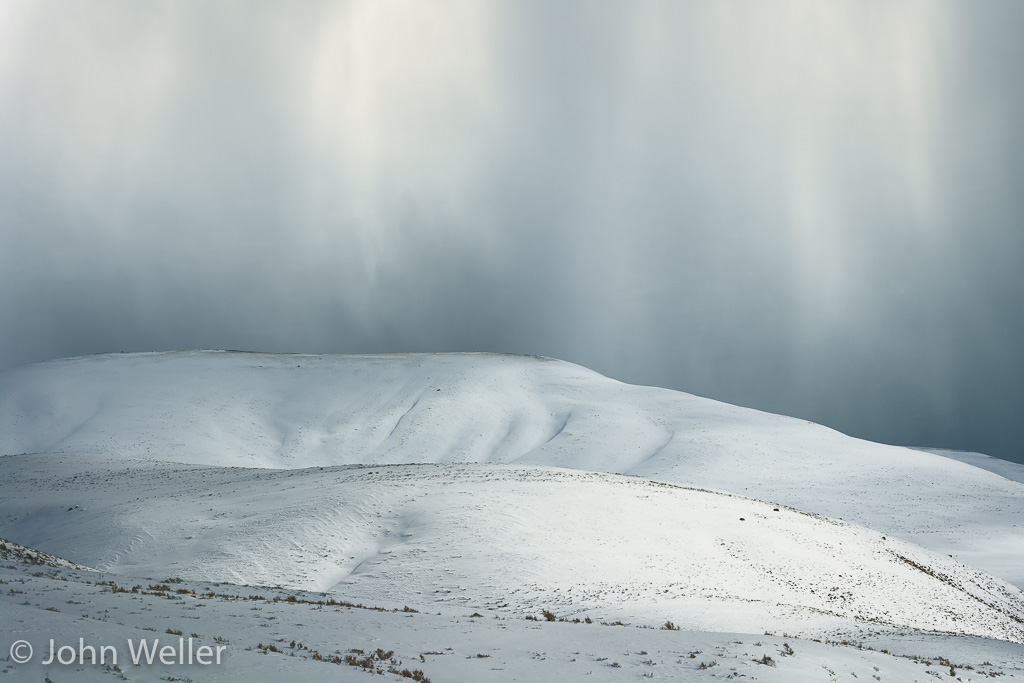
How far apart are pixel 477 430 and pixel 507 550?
52.4 meters

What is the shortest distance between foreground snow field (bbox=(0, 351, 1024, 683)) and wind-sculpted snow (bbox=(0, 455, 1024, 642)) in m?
0.14

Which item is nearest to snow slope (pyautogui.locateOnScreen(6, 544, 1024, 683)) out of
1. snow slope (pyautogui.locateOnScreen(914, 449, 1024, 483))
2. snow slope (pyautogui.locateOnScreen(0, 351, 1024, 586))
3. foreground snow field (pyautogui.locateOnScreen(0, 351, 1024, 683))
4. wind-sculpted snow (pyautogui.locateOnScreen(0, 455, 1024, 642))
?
foreground snow field (pyautogui.locateOnScreen(0, 351, 1024, 683))

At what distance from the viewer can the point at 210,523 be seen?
30.6 meters

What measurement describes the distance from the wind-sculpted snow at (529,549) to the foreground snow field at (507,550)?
140 mm

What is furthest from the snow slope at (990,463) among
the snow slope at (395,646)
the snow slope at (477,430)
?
the snow slope at (395,646)

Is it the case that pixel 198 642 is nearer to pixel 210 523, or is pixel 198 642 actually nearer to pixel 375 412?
pixel 210 523

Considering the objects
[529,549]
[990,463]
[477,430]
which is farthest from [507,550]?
[990,463]

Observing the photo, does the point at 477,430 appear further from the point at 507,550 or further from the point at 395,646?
the point at 395,646

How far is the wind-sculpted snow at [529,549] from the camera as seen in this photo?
23.0m

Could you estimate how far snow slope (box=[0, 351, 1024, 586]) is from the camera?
5400cm

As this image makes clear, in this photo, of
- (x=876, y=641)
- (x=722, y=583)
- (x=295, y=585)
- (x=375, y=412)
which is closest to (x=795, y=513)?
(x=722, y=583)

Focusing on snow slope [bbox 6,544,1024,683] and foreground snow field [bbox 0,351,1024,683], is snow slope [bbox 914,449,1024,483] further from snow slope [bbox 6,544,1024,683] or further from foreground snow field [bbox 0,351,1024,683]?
snow slope [bbox 6,544,1024,683]

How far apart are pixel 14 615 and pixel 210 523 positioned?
757 inches

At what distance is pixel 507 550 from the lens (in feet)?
87.7
